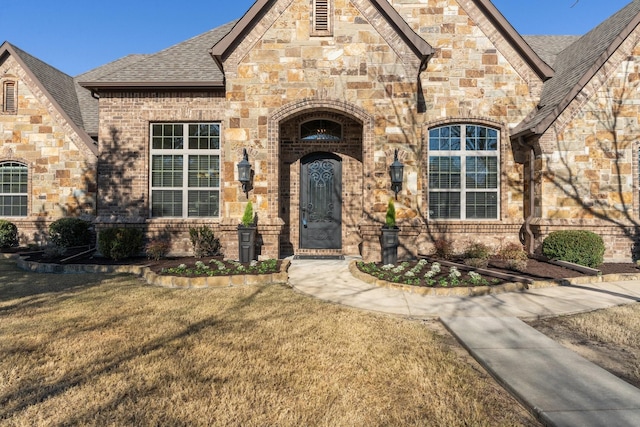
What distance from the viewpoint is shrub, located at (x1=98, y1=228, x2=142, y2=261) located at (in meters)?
9.25

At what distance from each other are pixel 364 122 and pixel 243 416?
8028 millimetres

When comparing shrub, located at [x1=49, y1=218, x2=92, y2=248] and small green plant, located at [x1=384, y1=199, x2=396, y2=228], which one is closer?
small green plant, located at [x1=384, y1=199, x2=396, y2=228]

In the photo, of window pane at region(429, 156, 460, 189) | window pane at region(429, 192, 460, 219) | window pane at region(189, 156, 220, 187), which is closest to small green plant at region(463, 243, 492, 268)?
window pane at region(429, 192, 460, 219)

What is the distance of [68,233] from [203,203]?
4464mm

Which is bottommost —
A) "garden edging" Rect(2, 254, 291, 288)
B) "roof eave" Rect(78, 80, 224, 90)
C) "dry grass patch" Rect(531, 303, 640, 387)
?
"dry grass patch" Rect(531, 303, 640, 387)

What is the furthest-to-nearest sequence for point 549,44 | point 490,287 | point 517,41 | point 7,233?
point 549,44
point 7,233
point 517,41
point 490,287

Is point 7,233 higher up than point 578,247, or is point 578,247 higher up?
point 7,233

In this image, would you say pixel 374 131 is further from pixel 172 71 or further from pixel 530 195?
pixel 172 71

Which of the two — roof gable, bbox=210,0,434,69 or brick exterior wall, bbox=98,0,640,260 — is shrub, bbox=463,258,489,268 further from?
roof gable, bbox=210,0,434,69

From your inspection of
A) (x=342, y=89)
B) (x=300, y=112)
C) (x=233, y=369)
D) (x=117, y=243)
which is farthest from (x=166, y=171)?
(x=233, y=369)

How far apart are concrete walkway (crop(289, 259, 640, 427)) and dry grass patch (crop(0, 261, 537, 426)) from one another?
245 millimetres

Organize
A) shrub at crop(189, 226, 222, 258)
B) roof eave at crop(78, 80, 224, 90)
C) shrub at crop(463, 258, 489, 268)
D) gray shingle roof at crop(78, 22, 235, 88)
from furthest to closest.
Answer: gray shingle roof at crop(78, 22, 235, 88), roof eave at crop(78, 80, 224, 90), shrub at crop(189, 226, 222, 258), shrub at crop(463, 258, 489, 268)

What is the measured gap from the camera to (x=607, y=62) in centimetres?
916

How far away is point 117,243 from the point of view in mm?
9203
